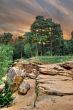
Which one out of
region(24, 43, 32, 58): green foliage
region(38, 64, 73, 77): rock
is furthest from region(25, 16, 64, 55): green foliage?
region(38, 64, 73, 77): rock

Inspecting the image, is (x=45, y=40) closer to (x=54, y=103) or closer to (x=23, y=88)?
(x=23, y=88)

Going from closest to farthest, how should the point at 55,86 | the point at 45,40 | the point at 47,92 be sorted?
the point at 47,92 → the point at 55,86 → the point at 45,40

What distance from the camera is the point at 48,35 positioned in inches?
3260

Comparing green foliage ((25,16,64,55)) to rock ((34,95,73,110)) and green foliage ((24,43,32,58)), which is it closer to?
green foliage ((24,43,32,58))

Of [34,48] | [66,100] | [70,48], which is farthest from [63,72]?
[34,48]

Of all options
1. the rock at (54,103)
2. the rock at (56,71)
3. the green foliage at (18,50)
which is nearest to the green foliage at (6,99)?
the rock at (54,103)

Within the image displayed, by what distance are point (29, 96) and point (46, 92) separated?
8.88ft

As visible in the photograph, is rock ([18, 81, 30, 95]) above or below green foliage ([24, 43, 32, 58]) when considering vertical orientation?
below

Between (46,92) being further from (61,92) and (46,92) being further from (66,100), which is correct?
(66,100)

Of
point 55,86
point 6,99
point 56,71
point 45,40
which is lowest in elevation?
point 6,99

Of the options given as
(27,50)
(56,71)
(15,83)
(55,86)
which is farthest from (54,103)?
(27,50)

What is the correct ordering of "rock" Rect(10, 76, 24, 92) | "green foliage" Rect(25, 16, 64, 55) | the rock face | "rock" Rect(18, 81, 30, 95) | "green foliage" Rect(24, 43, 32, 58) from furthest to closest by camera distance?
"green foliage" Rect(24, 43, 32, 58) → "green foliage" Rect(25, 16, 64, 55) → "rock" Rect(10, 76, 24, 92) → "rock" Rect(18, 81, 30, 95) → the rock face

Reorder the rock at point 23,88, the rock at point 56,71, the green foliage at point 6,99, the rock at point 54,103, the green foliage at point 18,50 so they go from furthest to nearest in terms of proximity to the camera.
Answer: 1. the green foliage at point 18,50
2. the rock at point 56,71
3. the rock at point 23,88
4. the green foliage at point 6,99
5. the rock at point 54,103

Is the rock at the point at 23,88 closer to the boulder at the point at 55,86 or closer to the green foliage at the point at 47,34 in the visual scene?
the boulder at the point at 55,86
